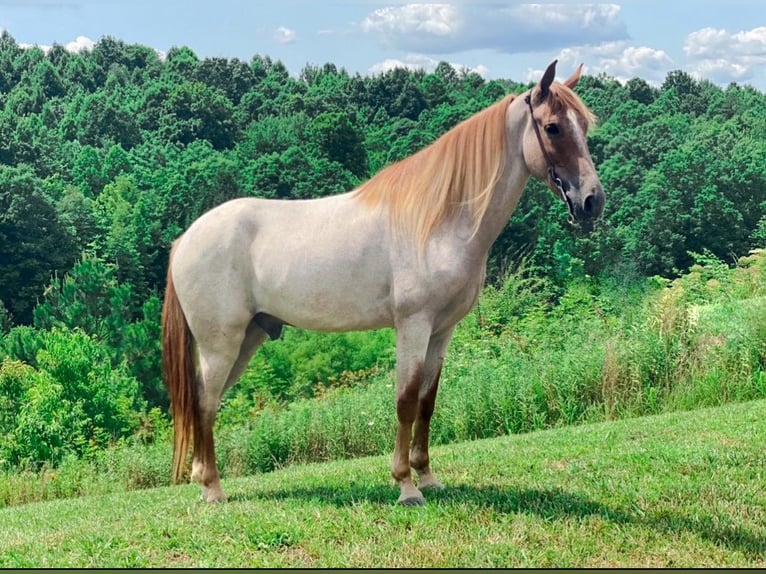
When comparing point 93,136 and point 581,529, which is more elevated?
point 93,136

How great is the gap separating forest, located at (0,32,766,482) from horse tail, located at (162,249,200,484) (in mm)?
20899

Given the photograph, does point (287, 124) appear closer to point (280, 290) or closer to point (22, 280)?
point (22, 280)

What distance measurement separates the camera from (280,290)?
14.9ft

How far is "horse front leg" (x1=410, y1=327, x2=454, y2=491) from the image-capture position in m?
4.61

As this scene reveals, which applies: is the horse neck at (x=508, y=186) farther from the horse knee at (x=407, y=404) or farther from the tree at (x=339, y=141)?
the tree at (x=339, y=141)

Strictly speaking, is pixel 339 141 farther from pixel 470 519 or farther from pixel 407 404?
pixel 470 519

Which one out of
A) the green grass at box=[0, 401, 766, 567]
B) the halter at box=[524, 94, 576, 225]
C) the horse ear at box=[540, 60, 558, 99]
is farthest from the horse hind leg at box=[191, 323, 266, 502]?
the horse ear at box=[540, 60, 558, 99]

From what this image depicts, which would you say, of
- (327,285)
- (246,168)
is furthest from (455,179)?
(246,168)

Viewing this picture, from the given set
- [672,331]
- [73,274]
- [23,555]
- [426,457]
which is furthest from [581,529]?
[73,274]

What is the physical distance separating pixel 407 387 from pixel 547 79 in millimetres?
1773

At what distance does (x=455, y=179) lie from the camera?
14.4 feet

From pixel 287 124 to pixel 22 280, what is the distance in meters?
16.8

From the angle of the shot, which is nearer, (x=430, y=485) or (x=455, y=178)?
(x=455, y=178)

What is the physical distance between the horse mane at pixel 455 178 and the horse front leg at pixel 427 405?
2.18 ft
